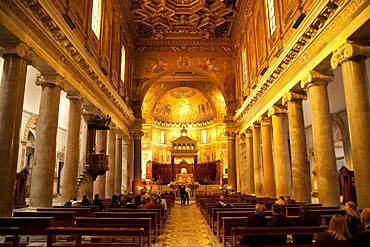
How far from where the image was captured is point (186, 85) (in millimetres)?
28250

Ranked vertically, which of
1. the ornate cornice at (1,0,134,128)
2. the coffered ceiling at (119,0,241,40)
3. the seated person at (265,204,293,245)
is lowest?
the seated person at (265,204,293,245)

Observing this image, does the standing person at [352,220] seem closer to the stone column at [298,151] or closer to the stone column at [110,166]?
the stone column at [298,151]

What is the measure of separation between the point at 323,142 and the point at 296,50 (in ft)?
10.8

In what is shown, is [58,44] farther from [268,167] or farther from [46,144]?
[268,167]

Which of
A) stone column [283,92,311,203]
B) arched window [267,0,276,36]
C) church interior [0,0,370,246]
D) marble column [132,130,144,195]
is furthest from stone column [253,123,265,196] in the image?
marble column [132,130,144,195]

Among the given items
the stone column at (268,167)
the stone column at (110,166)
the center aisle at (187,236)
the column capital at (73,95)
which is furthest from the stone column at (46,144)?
the stone column at (268,167)

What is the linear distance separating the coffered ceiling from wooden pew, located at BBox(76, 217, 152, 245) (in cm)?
1542

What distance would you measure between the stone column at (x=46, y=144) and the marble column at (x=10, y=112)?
6.13 feet

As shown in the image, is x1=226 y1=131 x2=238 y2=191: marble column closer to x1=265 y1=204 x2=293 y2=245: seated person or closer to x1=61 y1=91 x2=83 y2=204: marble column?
x1=61 y1=91 x2=83 y2=204: marble column

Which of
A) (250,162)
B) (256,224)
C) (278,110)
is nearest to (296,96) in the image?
(278,110)

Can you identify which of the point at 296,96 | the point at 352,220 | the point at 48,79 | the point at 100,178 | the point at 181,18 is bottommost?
the point at 352,220

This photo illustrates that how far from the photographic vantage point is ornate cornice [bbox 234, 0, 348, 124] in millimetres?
7402

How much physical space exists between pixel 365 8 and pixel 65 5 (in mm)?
8804

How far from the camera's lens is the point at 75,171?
10.8 m
